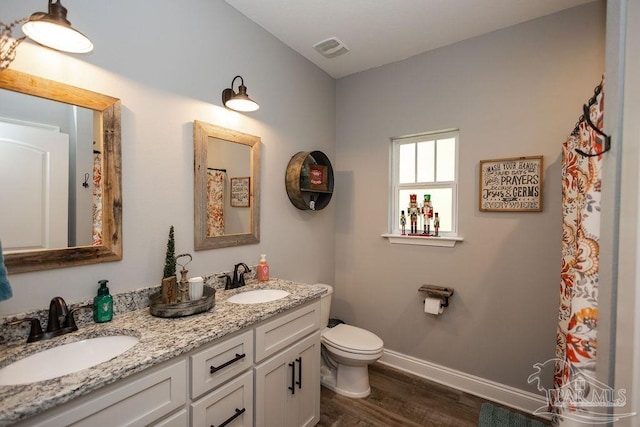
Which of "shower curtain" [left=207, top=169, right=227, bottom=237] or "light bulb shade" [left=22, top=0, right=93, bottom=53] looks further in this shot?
"shower curtain" [left=207, top=169, right=227, bottom=237]

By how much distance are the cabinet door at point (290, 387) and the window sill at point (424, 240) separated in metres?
1.17

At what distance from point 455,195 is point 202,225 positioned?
1.99 meters

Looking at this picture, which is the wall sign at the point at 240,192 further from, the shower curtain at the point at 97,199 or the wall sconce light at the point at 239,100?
the shower curtain at the point at 97,199

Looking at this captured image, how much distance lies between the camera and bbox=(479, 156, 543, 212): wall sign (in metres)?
2.00

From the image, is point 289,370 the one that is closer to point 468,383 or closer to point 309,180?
point 309,180

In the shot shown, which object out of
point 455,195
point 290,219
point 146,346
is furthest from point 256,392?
point 455,195

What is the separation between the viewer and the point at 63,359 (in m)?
1.08

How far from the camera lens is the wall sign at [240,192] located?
1945 millimetres

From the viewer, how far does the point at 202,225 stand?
1.74 m

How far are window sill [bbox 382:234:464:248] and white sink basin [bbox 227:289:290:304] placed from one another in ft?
3.98

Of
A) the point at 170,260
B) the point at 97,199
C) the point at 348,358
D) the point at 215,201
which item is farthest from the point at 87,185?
the point at 348,358

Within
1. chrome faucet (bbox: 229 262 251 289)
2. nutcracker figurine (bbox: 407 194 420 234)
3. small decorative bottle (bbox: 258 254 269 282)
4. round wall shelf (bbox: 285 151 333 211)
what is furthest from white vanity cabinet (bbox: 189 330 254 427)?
nutcracker figurine (bbox: 407 194 420 234)

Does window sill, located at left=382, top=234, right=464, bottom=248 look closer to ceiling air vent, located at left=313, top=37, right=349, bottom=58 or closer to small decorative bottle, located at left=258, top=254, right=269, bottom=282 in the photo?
small decorative bottle, located at left=258, top=254, right=269, bottom=282

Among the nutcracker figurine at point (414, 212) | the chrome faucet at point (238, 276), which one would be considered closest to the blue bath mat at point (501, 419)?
the nutcracker figurine at point (414, 212)
